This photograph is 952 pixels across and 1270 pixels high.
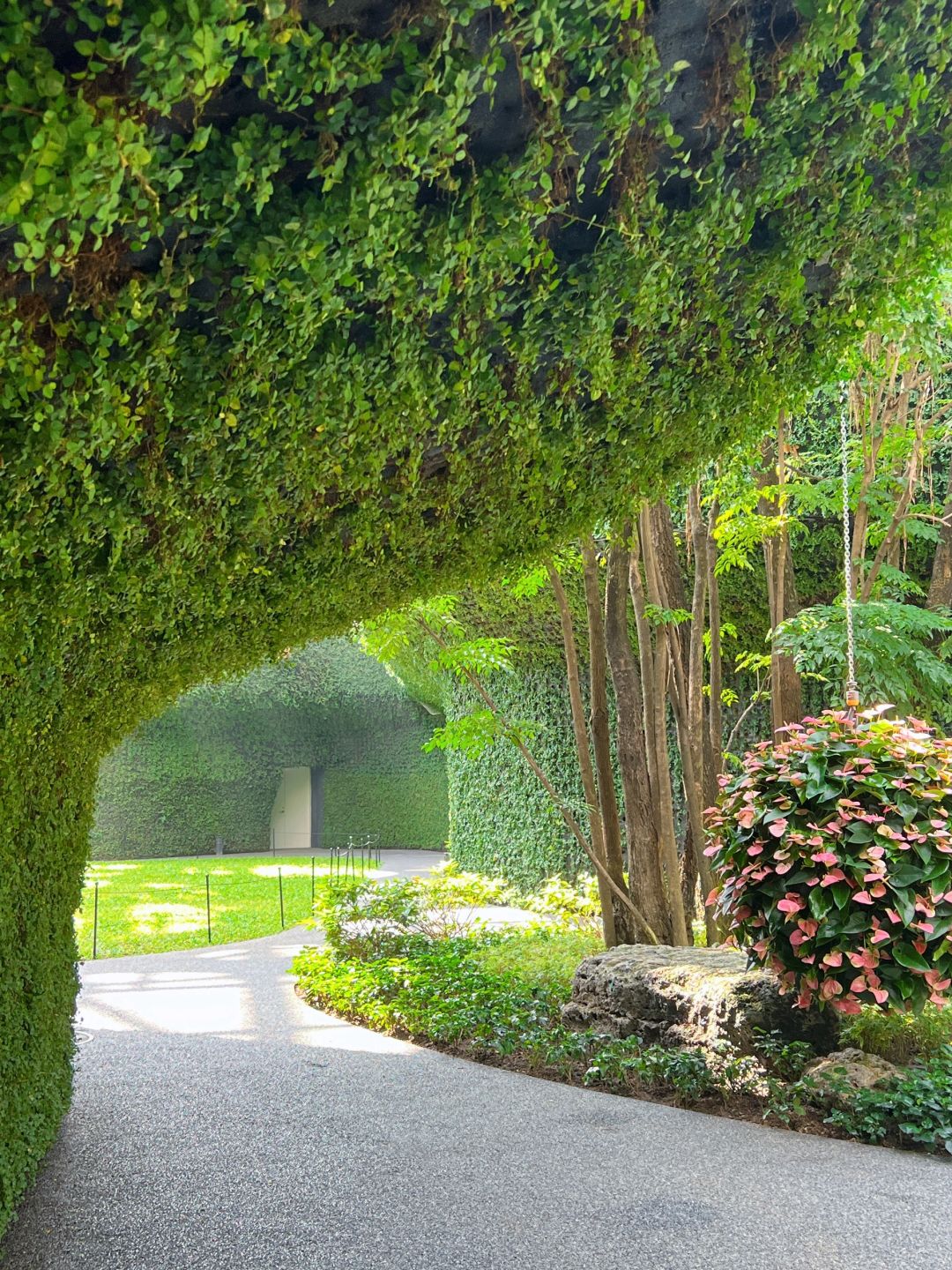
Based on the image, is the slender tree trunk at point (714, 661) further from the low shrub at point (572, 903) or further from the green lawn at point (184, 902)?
the green lawn at point (184, 902)

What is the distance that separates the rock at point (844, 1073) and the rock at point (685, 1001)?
8.7 inches

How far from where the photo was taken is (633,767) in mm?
6301

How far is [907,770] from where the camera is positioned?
371 cm

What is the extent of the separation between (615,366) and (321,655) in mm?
18037

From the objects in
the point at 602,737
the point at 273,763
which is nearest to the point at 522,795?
the point at 602,737

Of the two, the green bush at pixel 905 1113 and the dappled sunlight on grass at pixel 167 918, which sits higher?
the green bush at pixel 905 1113

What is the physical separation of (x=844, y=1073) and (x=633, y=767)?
7.94ft

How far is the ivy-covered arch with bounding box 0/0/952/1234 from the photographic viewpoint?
4.76ft

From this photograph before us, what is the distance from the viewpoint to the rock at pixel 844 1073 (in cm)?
411

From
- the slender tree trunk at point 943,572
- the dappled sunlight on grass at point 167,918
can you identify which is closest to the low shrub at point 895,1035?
the slender tree trunk at point 943,572

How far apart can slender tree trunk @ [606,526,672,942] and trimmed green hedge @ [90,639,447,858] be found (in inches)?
525

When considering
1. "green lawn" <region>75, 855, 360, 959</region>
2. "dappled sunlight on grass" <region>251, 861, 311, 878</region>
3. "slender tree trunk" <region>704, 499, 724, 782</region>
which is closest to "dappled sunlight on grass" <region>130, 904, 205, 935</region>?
"green lawn" <region>75, 855, 360, 959</region>

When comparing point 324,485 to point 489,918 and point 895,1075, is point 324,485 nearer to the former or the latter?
point 895,1075

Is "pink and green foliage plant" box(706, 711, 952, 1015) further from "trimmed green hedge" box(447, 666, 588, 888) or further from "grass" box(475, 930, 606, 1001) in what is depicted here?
"trimmed green hedge" box(447, 666, 588, 888)
